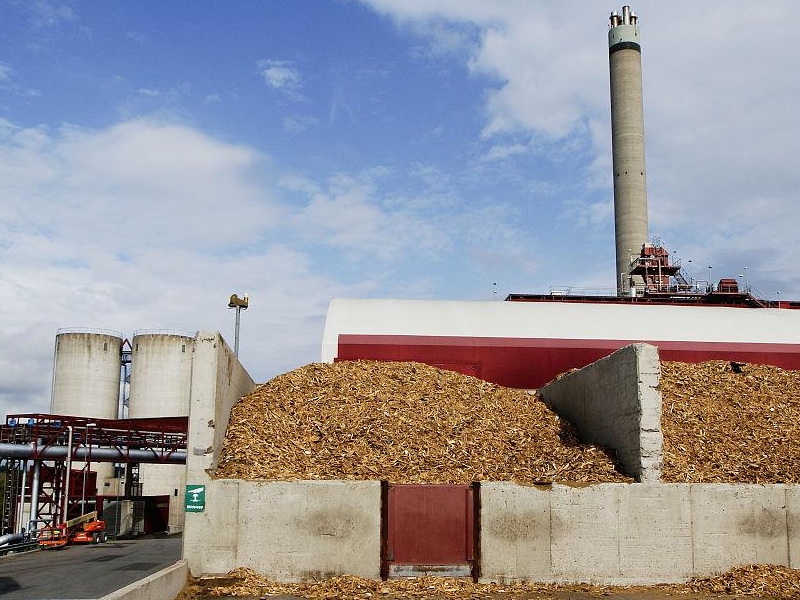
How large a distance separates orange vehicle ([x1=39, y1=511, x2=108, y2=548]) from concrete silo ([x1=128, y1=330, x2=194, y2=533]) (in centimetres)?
1469

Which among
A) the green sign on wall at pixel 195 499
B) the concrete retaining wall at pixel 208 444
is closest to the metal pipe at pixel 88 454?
the concrete retaining wall at pixel 208 444

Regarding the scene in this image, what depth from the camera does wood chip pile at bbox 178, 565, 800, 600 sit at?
13.5m

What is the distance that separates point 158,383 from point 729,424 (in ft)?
129

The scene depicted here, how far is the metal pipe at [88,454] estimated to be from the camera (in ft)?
108

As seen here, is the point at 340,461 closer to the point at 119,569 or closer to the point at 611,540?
the point at 611,540

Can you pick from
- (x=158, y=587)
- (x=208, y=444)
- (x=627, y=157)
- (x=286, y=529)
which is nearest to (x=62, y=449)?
(x=208, y=444)

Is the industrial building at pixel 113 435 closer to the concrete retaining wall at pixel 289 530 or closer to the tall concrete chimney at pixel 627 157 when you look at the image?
Answer: the concrete retaining wall at pixel 289 530

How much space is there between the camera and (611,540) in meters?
14.5

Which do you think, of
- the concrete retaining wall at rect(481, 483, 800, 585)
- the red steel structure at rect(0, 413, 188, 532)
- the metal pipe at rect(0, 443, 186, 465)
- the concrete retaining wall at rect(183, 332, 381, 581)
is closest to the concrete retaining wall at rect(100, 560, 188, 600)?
the concrete retaining wall at rect(183, 332, 381, 581)

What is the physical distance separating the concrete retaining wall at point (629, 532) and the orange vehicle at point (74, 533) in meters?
22.0

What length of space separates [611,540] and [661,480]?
1.71 m

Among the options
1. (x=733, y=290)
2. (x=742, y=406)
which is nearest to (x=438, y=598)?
(x=742, y=406)

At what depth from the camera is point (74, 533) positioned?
105ft

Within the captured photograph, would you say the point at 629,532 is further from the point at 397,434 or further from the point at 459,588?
the point at 397,434
